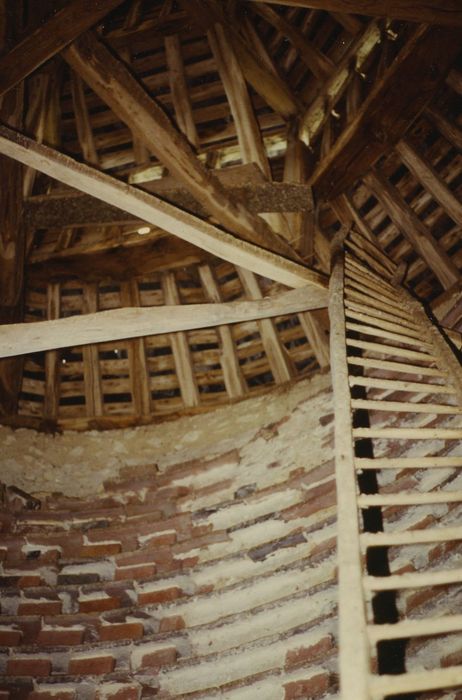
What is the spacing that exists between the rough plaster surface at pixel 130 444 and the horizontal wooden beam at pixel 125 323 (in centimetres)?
77

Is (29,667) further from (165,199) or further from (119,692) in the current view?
(165,199)

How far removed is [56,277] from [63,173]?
1608 mm

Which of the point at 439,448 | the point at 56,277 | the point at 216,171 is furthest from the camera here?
→ the point at 56,277

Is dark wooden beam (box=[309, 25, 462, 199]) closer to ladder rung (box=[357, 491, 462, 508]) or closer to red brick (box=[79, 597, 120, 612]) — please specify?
ladder rung (box=[357, 491, 462, 508])

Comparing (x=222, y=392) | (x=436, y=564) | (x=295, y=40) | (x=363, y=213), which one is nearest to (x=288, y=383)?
(x=222, y=392)

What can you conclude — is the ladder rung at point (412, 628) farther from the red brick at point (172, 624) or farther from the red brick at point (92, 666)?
the red brick at point (92, 666)

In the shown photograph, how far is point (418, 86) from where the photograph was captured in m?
2.58

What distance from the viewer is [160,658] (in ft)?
6.02

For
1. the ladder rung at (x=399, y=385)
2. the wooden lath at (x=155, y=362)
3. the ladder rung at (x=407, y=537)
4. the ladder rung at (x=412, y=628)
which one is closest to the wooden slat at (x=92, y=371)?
the wooden lath at (x=155, y=362)

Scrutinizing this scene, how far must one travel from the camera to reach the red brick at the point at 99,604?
2.05 metres

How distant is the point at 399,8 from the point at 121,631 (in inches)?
110

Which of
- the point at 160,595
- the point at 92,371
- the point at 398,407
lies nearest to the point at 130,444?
the point at 92,371

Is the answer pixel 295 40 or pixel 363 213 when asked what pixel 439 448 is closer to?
pixel 363 213

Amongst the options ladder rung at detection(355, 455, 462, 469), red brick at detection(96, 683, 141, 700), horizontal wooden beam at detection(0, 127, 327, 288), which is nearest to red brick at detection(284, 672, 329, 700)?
red brick at detection(96, 683, 141, 700)
